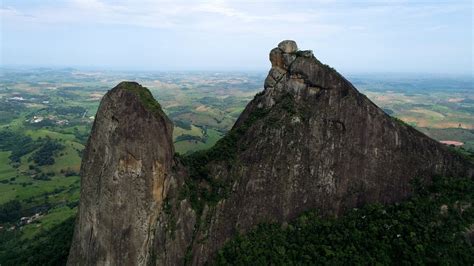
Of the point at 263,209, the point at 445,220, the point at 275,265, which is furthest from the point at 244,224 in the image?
the point at 445,220

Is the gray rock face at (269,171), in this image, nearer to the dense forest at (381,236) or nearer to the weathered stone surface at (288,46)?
the weathered stone surface at (288,46)

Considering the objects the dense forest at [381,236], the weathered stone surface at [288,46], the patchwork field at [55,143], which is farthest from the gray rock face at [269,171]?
the patchwork field at [55,143]

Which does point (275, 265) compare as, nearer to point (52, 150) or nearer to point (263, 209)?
point (263, 209)

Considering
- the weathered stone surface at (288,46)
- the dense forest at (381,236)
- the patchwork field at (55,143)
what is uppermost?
the weathered stone surface at (288,46)

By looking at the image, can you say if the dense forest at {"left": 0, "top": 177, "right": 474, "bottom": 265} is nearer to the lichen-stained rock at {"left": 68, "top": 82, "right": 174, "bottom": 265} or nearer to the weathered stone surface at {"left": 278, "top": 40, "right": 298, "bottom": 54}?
the lichen-stained rock at {"left": 68, "top": 82, "right": 174, "bottom": 265}

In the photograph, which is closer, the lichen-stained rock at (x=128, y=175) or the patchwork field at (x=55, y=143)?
the lichen-stained rock at (x=128, y=175)

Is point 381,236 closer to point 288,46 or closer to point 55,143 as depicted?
point 288,46

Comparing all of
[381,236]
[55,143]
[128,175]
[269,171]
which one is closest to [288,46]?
[269,171]
